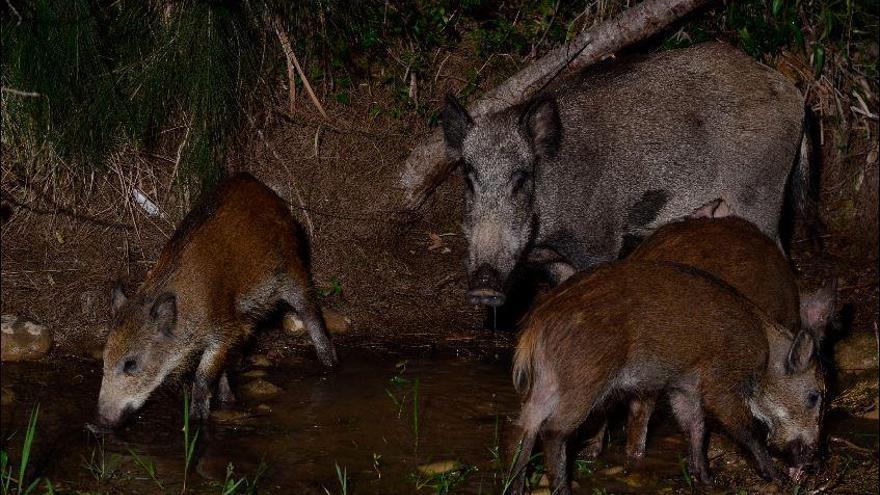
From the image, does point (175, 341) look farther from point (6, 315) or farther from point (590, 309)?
point (590, 309)

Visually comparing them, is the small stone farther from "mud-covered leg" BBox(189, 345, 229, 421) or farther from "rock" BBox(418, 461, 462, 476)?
"rock" BBox(418, 461, 462, 476)

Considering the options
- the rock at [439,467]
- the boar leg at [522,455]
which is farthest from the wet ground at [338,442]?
the boar leg at [522,455]

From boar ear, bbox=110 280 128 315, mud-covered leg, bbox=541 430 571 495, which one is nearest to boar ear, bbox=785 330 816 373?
mud-covered leg, bbox=541 430 571 495

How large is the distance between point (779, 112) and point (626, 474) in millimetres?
2697

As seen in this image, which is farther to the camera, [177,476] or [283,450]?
[283,450]

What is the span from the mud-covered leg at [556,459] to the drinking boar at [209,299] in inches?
72.0

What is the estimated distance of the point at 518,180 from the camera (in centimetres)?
640

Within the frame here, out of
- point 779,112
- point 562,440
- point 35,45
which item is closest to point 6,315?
point 35,45

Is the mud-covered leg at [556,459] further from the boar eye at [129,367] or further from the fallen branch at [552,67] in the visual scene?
the fallen branch at [552,67]

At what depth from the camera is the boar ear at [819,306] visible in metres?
5.41

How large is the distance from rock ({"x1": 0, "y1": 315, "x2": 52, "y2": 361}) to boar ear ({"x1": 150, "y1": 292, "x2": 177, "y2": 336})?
2.69 ft

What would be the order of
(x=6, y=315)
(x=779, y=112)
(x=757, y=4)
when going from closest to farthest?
(x=6, y=315) < (x=779, y=112) < (x=757, y=4)

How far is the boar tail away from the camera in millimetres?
4473

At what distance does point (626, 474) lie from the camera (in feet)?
16.1
